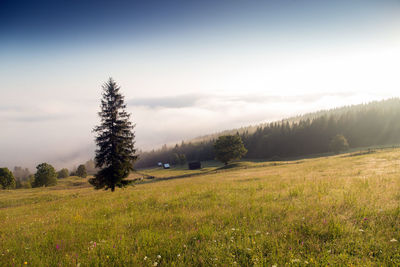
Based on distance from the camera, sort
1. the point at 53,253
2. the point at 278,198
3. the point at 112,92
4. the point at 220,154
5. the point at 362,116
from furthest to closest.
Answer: the point at 362,116 → the point at 220,154 → the point at 112,92 → the point at 278,198 → the point at 53,253

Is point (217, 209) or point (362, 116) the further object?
point (362, 116)

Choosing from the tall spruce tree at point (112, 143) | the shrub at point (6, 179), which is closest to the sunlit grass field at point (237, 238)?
the tall spruce tree at point (112, 143)

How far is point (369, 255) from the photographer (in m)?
3.58

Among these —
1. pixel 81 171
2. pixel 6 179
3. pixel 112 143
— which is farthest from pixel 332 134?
pixel 6 179

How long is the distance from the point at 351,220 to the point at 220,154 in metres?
69.0

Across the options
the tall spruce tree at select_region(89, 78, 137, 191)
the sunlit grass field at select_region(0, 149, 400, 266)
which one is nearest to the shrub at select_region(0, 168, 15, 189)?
the tall spruce tree at select_region(89, 78, 137, 191)

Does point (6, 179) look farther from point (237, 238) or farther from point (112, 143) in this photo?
point (237, 238)

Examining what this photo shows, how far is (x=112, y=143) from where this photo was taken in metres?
24.5

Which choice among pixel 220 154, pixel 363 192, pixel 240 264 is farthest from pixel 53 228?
pixel 220 154

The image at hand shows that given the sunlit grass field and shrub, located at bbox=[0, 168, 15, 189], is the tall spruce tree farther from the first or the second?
shrub, located at bbox=[0, 168, 15, 189]

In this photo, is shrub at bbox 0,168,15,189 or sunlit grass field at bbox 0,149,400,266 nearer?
sunlit grass field at bbox 0,149,400,266

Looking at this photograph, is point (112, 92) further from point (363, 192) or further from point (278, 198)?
point (363, 192)

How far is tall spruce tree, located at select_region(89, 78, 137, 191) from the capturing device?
2419cm

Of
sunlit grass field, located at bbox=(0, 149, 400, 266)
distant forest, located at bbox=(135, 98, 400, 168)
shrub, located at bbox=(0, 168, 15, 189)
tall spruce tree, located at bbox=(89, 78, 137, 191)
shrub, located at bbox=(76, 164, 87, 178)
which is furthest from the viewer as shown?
distant forest, located at bbox=(135, 98, 400, 168)
